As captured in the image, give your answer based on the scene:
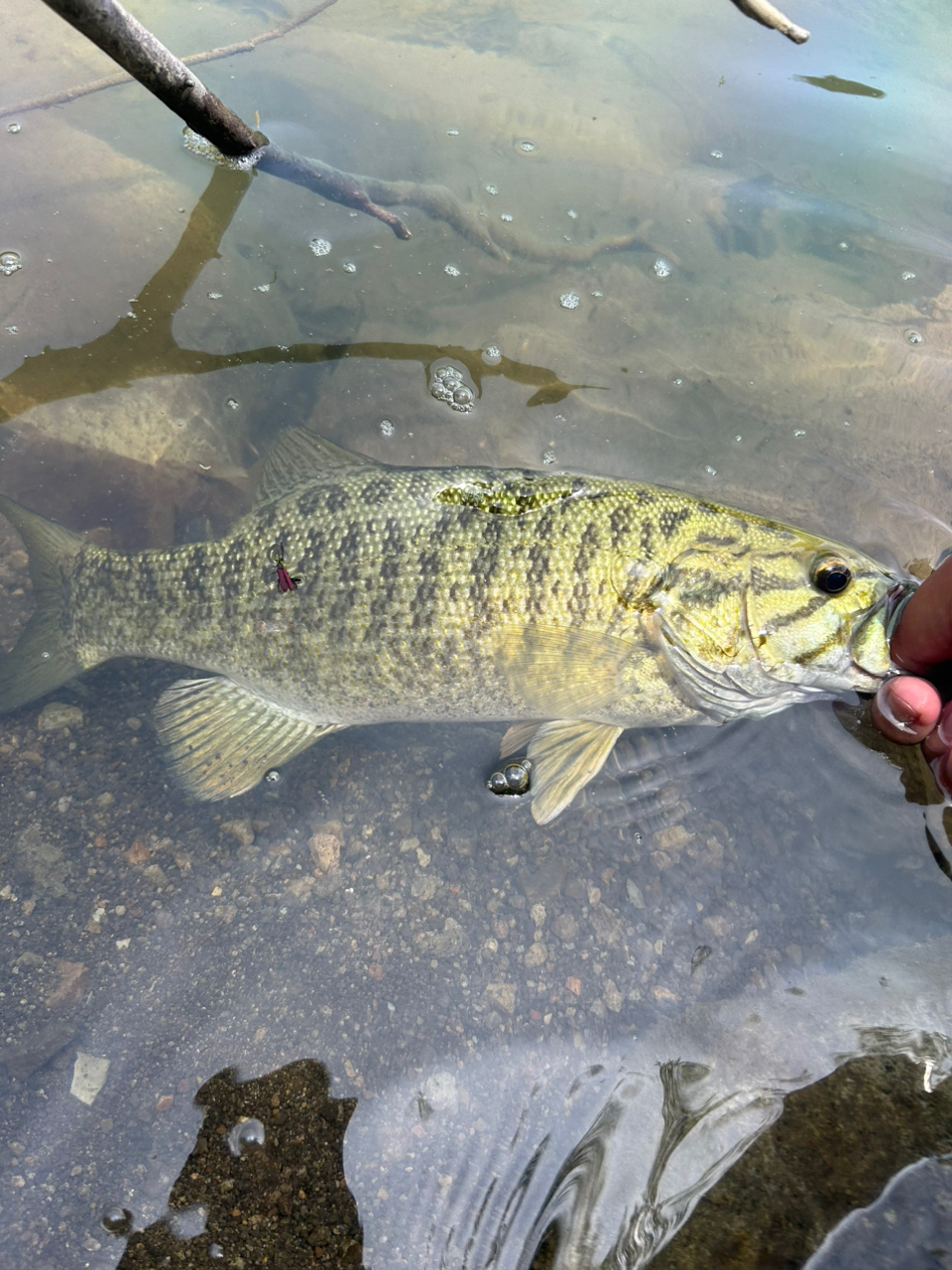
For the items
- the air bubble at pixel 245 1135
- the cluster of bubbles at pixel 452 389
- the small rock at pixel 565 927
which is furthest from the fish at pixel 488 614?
the air bubble at pixel 245 1135

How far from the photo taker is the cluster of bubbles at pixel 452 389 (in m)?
4.12

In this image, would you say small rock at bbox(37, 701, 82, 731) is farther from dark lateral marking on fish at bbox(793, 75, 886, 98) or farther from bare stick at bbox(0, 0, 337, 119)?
dark lateral marking on fish at bbox(793, 75, 886, 98)

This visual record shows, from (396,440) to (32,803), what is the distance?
2615 mm

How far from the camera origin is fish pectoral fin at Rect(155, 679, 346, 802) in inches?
131

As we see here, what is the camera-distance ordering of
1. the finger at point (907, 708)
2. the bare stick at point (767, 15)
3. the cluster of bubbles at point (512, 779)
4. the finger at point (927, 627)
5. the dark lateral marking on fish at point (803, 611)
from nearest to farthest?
the finger at point (927, 627) → the finger at point (907, 708) → the dark lateral marking on fish at point (803, 611) → the cluster of bubbles at point (512, 779) → the bare stick at point (767, 15)

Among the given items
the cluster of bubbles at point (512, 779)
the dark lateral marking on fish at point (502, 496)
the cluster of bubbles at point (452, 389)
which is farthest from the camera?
the cluster of bubbles at point (452, 389)

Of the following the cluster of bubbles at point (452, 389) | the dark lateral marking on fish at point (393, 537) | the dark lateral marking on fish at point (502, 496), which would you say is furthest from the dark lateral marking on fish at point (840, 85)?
the dark lateral marking on fish at point (393, 537)

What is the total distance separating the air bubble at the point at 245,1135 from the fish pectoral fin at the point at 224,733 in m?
1.32

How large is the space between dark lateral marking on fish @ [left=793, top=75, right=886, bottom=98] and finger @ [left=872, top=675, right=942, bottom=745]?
5.60 metres

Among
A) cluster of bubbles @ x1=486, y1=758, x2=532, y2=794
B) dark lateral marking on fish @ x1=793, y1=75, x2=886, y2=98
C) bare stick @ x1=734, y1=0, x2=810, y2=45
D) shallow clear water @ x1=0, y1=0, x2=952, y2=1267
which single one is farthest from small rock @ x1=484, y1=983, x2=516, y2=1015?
dark lateral marking on fish @ x1=793, y1=75, x2=886, y2=98

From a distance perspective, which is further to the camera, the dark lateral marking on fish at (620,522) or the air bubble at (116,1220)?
the dark lateral marking on fish at (620,522)

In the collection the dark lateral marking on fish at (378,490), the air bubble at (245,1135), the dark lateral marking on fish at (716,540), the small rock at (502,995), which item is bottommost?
the air bubble at (245,1135)

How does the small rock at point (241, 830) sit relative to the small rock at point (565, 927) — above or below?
below

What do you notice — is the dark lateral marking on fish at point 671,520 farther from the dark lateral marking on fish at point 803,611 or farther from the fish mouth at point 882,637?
the fish mouth at point 882,637
